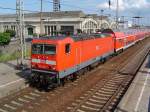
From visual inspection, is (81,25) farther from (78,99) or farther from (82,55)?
(78,99)

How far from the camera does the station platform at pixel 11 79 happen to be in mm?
16053

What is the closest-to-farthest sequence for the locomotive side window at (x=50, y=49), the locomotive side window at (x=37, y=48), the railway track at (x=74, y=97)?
Answer: 1. the railway track at (x=74, y=97)
2. the locomotive side window at (x=50, y=49)
3. the locomotive side window at (x=37, y=48)

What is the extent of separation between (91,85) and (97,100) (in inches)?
133

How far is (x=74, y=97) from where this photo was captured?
15.5 m

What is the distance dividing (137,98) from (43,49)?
627 centimetres

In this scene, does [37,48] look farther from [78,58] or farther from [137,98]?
[137,98]

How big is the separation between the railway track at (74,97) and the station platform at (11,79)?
1.44 feet

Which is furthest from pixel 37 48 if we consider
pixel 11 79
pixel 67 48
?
pixel 11 79

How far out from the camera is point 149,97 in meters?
14.3

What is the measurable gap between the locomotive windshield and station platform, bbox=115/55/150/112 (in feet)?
16.2

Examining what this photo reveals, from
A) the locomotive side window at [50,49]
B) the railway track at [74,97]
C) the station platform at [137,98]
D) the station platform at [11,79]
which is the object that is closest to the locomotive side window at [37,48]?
the locomotive side window at [50,49]

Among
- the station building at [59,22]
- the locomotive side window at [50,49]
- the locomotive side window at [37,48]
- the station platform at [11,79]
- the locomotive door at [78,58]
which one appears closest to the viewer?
the station platform at [11,79]

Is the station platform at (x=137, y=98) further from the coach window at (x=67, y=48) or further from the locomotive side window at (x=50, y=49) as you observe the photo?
the locomotive side window at (x=50, y=49)

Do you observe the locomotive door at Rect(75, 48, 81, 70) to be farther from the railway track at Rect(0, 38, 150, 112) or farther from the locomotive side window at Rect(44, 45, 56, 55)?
the locomotive side window at Rect(44, 45, 56, 55)
